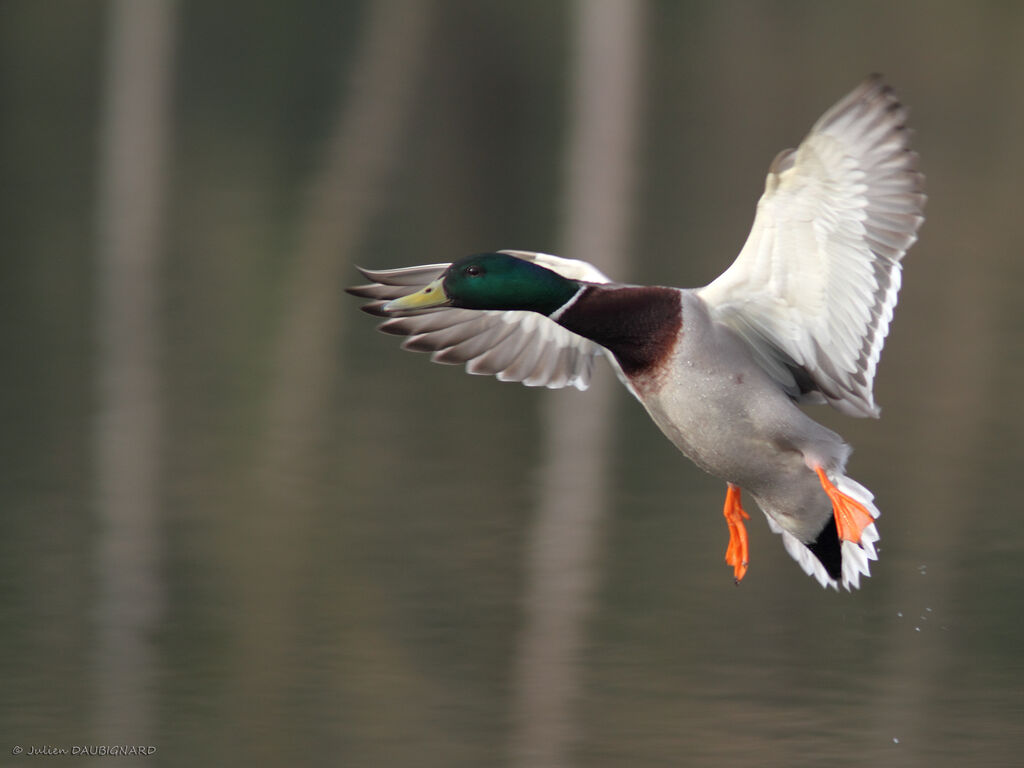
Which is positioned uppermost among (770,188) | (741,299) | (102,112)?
(102,112)

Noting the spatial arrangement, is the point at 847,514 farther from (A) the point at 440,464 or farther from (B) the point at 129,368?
(B) the point at 129,368

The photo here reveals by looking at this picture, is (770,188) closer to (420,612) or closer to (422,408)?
(420,612)

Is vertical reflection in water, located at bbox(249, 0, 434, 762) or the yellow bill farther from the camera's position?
vertical reflection in water, located at bbox(249, 0, 434, 762)

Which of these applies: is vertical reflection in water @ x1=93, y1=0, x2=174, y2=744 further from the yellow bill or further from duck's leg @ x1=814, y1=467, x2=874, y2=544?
duck's leg @ x1=814, y1=467, x2=874, y2=544

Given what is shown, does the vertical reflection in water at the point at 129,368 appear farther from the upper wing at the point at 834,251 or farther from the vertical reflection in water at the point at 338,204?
the upper wing at the point at 834,251

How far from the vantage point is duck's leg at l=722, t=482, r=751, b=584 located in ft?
15.7

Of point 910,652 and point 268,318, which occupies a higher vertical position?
point 268,318

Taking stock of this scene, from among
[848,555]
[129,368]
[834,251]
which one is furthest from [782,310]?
[129,368]

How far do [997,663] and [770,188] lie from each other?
1886 mm

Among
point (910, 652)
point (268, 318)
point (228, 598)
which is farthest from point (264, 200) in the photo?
point (910, 652)

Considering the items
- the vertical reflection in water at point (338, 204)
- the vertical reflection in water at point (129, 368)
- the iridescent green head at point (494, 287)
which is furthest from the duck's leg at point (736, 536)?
the vertical reflection in water at point (338, 204)

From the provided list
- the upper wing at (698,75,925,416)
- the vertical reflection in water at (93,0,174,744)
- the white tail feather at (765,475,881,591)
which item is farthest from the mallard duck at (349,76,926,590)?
the vertical reflection in water at (93,0,174,744)

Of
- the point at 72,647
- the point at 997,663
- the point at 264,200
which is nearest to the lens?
the point at 997,663

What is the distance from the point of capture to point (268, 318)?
10297 mm
